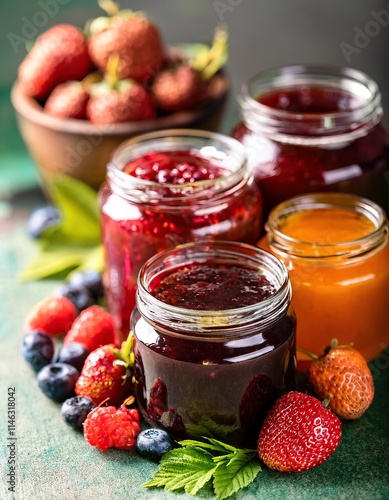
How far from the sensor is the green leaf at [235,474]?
194 cm

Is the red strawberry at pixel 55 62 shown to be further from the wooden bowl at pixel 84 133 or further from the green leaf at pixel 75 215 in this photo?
the green leaf at pixel 75 215

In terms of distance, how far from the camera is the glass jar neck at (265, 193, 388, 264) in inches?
88.2

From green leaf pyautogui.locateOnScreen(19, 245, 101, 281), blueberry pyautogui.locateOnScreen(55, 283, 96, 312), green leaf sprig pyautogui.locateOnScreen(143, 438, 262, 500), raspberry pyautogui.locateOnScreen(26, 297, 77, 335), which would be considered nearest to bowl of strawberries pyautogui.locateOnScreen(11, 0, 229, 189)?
green leaf pyautogui.locateOnScreen(19, 245, 101, 281)

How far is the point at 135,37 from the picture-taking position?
2941mm

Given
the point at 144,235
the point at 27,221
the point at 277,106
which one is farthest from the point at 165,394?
the point at 27,221

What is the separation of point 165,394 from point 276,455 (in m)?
0.28

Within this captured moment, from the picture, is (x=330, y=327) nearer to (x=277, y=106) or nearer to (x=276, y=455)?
(x=276, y=455)

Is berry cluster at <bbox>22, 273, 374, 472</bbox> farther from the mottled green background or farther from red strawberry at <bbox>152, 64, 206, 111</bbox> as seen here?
red strawberry at <bbox>152, 64, 206, 111</bbox>

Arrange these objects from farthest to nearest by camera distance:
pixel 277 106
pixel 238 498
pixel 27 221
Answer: pixel 27 221
pixel 277 106
pixel 238 498

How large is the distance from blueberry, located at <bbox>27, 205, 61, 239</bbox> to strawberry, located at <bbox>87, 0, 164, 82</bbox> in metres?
0.51

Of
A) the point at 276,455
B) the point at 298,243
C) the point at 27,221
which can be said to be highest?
the point at 298,243

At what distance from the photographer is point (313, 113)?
270cm
